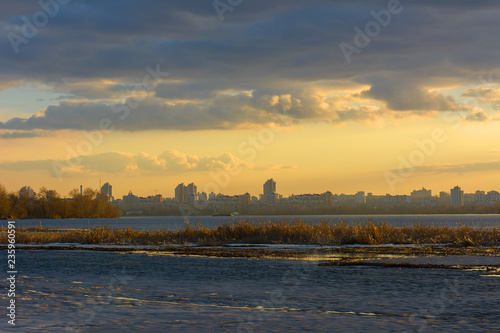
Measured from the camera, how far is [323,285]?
813 inches

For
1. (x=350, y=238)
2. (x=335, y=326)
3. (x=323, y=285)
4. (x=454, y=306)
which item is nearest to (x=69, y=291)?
(x=323, y=285)

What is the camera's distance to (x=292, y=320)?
1456cm

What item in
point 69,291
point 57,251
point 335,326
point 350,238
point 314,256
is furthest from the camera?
point 350,238

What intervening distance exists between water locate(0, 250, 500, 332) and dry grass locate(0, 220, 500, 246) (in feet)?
52.2

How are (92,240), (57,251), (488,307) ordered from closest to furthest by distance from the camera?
1. (488,307)
2. (57,251)
3. (92,240)

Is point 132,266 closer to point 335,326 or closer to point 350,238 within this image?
point 335,326

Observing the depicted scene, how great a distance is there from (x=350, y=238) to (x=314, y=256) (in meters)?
10.5

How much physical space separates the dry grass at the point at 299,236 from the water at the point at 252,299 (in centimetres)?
1591

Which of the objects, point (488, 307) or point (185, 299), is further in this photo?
point (185, 299)

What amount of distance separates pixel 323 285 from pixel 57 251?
24001 millimetres

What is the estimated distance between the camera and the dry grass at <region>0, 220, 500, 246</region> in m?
42.8

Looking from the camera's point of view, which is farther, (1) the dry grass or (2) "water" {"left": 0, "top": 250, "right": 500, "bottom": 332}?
(1) the dry grass

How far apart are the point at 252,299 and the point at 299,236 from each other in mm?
26364

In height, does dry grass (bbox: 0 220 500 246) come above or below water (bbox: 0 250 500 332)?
above
